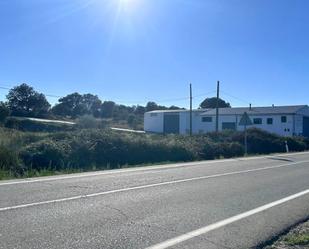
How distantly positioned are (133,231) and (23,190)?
4440 millimetres

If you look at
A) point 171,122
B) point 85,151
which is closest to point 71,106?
point 171,122

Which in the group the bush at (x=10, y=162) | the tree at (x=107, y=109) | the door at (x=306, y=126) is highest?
the tree at (x=107, y=109)

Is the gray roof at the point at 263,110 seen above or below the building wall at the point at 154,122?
above

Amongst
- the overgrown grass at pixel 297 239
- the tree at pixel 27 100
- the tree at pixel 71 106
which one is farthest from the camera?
the tree at pixel 71 106

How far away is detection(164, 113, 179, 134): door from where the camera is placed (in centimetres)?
7912

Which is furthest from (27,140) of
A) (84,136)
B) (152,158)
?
(152,158)

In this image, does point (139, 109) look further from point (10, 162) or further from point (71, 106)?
point (10, 162)

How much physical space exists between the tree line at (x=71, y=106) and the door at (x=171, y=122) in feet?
74.5

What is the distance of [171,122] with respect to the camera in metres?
79.8

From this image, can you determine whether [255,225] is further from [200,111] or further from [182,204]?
[200,111]

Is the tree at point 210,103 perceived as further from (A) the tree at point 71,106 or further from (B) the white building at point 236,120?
(B) the white building at point 236,120

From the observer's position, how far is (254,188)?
37.0 feet

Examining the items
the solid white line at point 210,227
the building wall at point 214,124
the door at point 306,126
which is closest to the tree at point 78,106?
the building wall at point 214,124

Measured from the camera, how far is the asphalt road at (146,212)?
594 cm
